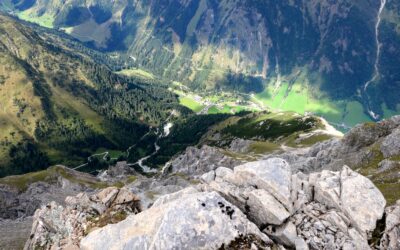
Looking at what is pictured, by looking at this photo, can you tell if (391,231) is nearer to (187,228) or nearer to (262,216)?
(262,216)

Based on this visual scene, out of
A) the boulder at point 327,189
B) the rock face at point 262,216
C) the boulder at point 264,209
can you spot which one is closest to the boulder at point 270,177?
the rock face at point 262,216

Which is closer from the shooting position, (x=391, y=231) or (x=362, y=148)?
(x=391, y=231)

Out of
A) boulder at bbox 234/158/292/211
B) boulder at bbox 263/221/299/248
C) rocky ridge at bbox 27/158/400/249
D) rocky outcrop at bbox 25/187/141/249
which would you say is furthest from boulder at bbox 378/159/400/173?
rocky outcrop at bbox 25/187/141/249

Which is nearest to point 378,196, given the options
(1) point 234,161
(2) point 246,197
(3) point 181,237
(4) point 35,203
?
(2) point 246,197

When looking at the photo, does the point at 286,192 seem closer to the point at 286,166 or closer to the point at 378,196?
the point at 286,166

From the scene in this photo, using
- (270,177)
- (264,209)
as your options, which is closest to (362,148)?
(270,177)

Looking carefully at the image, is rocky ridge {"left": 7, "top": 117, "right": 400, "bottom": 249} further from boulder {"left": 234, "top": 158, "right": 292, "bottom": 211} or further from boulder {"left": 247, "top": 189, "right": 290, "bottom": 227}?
boulder {"left": 234, "top": 158, "right": 292, "bottom": 211}
